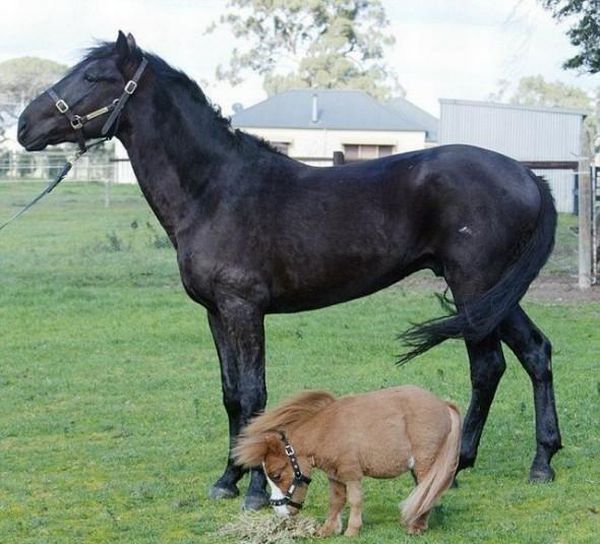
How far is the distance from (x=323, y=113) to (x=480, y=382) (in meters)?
44.0

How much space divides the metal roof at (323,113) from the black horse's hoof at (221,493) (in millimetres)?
42558

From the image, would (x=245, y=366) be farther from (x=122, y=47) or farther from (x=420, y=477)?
(x=122, y=47)

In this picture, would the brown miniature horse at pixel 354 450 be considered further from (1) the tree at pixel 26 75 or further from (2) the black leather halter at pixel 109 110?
(1) the tree at pixel 26 75

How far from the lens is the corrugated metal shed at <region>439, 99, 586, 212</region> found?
39594 millimetres

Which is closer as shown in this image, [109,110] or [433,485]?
[433,485]

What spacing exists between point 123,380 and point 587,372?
3961 mm

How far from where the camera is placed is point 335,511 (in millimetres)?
5098

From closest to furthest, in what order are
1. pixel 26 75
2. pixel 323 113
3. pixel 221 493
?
pixel 221 493, pixel 323 113, pixel 26 75

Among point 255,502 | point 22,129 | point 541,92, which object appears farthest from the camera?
point 541,92

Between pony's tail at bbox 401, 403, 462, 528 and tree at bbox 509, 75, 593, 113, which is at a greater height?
tree at bbox 509, 75, 593, 113

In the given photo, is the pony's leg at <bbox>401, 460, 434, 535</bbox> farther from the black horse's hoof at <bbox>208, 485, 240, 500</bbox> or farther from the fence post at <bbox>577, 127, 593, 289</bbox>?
the fence post at <bbox>577, 127, 593, 289</bbox>

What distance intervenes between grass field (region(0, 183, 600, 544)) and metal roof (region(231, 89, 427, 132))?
31.8 metres

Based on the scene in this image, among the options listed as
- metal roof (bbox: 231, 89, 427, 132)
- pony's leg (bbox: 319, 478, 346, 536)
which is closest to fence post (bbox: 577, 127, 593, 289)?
pony's leg (bbox: 319, 478, 346, 536)

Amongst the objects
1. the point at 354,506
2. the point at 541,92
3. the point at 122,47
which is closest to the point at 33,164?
the point at 122,47
